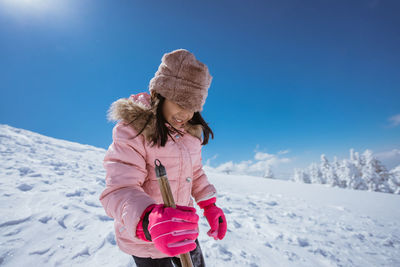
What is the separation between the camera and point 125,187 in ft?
3.86

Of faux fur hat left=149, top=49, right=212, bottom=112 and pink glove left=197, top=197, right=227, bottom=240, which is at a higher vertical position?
faux fur hat left=149, top=49, right=212, bottom=112

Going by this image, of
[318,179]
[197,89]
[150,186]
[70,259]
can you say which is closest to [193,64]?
[197,89]

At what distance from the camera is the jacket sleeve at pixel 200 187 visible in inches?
76.9

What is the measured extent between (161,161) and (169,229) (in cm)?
64

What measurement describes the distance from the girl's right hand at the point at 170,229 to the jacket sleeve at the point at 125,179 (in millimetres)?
122

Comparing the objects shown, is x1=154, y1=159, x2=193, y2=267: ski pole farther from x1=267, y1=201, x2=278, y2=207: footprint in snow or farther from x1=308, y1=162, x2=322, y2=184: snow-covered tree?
x1=308, y1=162, x2=322, y2=184: snow-covered tree

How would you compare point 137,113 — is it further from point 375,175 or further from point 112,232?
point 375,175

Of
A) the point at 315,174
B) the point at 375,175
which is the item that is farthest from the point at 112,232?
the point at 315,174

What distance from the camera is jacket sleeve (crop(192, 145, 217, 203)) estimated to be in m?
1.95

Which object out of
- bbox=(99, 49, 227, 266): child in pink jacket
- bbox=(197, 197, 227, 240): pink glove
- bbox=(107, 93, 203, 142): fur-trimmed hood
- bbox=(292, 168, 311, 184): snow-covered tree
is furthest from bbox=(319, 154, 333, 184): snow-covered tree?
bbox=(107, 93, 203, 142): fur-trimmed hood

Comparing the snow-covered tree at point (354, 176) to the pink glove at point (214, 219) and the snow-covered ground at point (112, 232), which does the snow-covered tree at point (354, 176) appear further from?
the pink glove at point (214, 219)

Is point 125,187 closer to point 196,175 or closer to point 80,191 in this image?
point 196,175

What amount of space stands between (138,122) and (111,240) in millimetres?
2346

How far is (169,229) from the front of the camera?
0.94 m
